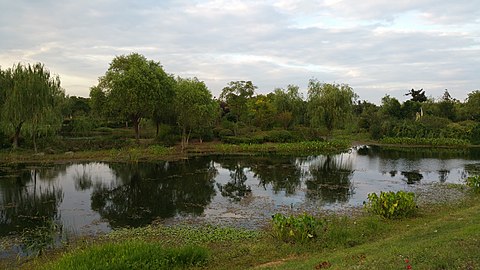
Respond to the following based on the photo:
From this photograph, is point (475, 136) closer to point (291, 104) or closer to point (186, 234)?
point (291, 104)

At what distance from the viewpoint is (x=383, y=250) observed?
791 centimetres

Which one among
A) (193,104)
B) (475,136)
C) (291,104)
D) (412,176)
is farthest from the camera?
(291,104)

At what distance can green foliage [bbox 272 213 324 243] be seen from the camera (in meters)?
9.95

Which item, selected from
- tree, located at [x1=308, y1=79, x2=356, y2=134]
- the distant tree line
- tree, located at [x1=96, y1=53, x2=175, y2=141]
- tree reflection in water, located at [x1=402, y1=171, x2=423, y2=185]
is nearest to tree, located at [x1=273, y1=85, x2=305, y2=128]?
the distant tree line

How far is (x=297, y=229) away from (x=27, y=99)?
24.9 metres

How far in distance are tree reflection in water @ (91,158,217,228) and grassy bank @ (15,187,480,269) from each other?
90.1 inches

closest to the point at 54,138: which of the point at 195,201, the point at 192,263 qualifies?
the point at 195,201

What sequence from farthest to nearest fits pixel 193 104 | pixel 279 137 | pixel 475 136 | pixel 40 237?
1. pixel 475 136
2. pixel 279 137
3. pixel 193 104
4. pixel 40 237

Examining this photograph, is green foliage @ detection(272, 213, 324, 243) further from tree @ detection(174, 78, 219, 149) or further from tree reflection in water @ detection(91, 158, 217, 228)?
tree @ detection(174, 78, 219, 149)

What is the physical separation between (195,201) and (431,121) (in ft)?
140

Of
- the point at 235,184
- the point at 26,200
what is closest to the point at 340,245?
the point at 235,184

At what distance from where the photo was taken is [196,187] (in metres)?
20.0

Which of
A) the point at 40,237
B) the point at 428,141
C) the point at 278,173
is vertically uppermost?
the point at 428,141

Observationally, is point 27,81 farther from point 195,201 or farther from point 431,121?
point 431,121
